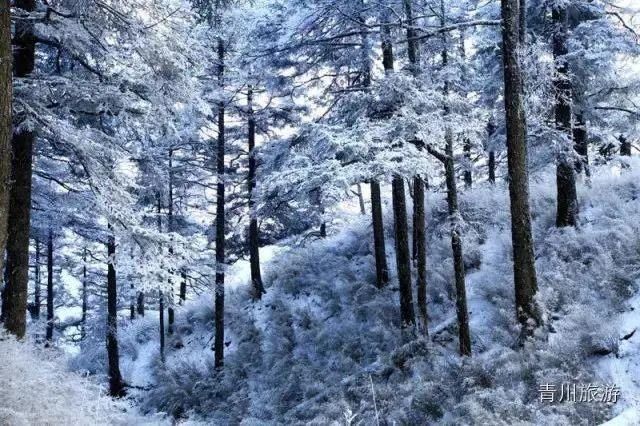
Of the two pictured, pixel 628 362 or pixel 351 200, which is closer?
pixel 628 362

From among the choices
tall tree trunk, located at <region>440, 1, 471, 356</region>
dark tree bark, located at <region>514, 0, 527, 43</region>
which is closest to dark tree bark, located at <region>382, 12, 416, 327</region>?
tall tree trunk, located at <region>440, 1, 471, 356</region>

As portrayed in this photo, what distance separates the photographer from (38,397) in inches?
196

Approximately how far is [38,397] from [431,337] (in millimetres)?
8580

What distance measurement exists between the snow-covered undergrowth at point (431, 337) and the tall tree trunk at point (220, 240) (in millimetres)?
722

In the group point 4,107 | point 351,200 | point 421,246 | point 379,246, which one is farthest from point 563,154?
point 4,107

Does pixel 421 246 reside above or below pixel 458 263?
above

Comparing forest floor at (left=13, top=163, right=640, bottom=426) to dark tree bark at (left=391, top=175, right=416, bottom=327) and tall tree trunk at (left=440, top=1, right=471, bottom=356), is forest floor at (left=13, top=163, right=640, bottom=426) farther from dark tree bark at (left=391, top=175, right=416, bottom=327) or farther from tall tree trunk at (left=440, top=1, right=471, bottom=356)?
dark tree bark at (left=391, top=175, right=416, bottom=327)

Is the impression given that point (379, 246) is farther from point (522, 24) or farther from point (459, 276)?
point (522, 24)

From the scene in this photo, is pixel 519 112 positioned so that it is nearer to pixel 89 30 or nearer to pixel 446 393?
pixel 446 393

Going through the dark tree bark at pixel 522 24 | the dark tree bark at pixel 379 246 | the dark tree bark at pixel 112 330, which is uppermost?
the dark tree bark at pixel 522 24

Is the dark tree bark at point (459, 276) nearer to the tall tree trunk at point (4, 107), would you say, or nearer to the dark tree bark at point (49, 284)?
the tall tree trunk at point (4, 107)

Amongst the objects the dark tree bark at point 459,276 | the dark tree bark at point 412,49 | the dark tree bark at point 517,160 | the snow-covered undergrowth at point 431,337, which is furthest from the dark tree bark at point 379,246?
the dark tree bark at point 517,160

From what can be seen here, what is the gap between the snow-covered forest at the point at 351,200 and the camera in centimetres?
778

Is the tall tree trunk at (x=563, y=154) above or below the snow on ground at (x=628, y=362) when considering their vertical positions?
above
